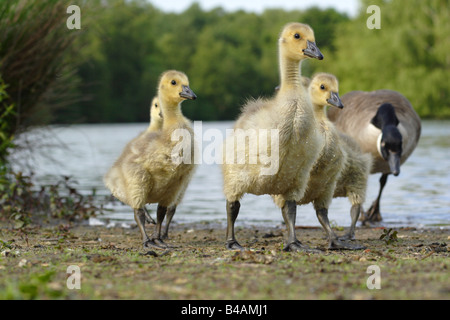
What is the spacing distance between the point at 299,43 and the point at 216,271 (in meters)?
2.47

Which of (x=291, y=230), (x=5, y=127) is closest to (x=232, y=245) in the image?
(x=291, y=230)

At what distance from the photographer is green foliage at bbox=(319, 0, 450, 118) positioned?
3738 cm

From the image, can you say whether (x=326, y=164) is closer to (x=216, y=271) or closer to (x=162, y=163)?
(x=162, y=163)

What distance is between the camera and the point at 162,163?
22.9 feet

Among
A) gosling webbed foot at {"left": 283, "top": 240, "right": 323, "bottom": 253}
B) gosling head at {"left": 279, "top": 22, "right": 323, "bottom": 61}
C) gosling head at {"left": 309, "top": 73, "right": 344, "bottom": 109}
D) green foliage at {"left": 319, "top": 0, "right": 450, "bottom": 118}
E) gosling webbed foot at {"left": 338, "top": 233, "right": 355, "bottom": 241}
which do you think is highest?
green foliage at {"left": 319, "top": 0, "right": 450, "bottom": 118}

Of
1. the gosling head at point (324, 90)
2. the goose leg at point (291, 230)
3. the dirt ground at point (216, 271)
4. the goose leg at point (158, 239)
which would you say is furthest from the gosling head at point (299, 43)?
the goose leg at point (158, 239)

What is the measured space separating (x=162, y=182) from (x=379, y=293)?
3.25 meters

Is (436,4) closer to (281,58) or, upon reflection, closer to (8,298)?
(281,58)

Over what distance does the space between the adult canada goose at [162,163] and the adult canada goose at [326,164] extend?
108cm

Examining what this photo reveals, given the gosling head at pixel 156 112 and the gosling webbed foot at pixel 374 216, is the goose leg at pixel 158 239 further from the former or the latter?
the gosling webbed foot at pixel 374 216

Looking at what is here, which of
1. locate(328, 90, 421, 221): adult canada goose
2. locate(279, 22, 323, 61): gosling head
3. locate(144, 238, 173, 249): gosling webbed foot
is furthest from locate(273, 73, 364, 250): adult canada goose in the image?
locate(328, 90, 421, 221): adult canada goose

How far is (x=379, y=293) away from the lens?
4387mm

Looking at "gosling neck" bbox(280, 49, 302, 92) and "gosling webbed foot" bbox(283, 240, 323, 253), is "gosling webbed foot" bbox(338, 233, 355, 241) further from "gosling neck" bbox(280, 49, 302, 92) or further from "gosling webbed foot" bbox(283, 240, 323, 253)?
"gosling neck" bbox(280, 49, 302, 92)

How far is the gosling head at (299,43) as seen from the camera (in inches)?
253
